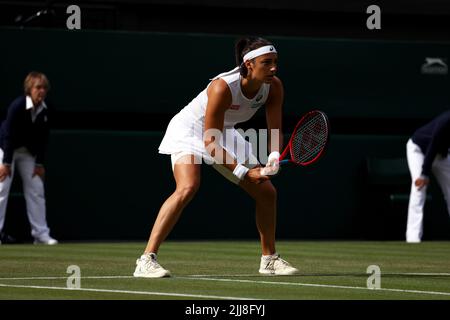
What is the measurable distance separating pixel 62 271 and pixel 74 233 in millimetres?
6295

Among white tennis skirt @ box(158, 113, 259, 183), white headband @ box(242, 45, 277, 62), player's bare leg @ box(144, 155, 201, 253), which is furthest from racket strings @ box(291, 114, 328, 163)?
player's bare leg @ box(144, 155, 201, 253)

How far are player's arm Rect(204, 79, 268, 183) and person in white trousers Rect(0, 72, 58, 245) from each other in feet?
18.7

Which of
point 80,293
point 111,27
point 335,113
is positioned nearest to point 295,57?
point 335,113

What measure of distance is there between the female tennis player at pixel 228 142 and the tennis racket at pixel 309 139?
133 mm

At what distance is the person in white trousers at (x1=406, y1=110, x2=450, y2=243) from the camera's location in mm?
14962

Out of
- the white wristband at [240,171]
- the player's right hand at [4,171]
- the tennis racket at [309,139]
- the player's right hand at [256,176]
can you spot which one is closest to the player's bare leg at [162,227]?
the white wristband at [240,171]

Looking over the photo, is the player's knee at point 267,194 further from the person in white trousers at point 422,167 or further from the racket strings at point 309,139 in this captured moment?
the person in white trousers at point 422,167

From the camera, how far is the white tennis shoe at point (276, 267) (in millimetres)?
9234

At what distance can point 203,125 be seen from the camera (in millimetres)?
9141

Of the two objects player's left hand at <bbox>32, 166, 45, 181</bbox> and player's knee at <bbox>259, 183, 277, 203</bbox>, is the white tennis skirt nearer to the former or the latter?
player's knee at <bbox>259, 183, 277, 203</bbox>

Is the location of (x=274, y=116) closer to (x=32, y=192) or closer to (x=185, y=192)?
(x=185, y=192)

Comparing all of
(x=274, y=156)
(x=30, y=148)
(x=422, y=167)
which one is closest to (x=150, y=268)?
(x=274, y=156)

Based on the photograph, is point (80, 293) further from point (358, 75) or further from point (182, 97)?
point (358, 75)

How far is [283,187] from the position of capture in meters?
16.7
